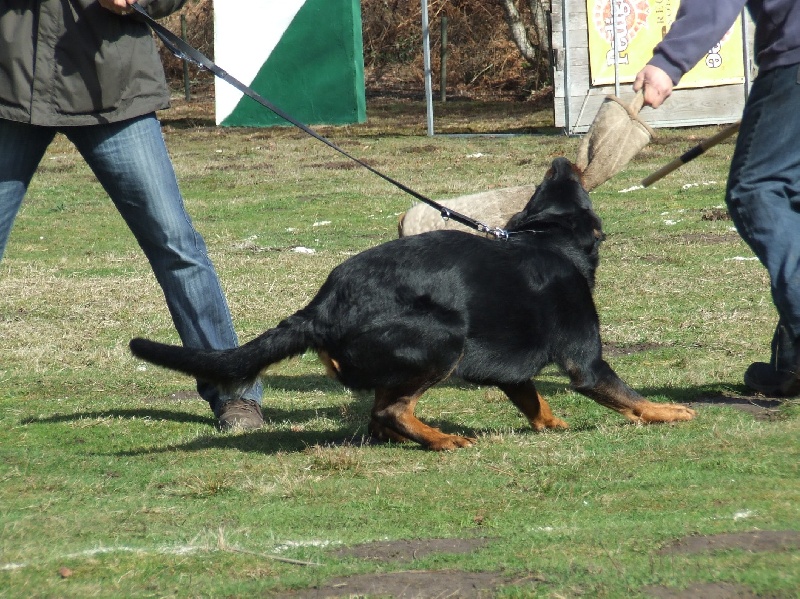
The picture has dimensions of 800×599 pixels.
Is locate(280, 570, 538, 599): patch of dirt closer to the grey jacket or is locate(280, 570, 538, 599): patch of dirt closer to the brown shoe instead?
the brown shoe

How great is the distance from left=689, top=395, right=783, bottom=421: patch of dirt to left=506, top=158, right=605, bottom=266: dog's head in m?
0.85

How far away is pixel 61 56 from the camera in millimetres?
4430

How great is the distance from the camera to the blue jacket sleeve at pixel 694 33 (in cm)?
408

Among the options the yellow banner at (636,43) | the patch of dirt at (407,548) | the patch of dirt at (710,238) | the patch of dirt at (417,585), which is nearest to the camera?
the patch of dirt at (417,585)

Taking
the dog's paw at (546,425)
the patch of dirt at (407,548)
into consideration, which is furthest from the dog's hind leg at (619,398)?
the patch of dirt at (407,548)

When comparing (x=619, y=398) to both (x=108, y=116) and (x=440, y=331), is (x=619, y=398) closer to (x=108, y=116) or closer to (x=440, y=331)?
(x=440, y=331)

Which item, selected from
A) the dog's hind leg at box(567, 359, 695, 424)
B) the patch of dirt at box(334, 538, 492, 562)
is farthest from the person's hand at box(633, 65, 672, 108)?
the patch of dirt at box(334, 538, 492, 562)

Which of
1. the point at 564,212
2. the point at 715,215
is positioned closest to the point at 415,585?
the point at 564,212

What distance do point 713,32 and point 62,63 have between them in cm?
255

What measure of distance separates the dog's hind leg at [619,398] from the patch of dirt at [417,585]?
1.75 m

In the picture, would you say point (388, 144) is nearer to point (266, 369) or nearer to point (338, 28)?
point (338, 28)

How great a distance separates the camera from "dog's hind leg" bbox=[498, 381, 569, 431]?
15.4 ft

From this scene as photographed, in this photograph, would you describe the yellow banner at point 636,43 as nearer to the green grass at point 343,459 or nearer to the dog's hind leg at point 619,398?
the green grass at point 343,459

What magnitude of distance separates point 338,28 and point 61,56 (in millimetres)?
13094
